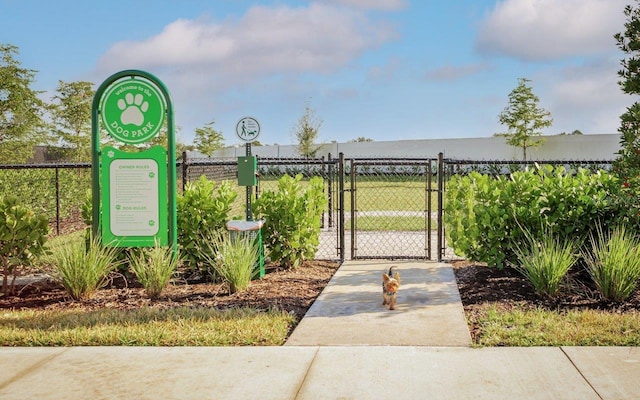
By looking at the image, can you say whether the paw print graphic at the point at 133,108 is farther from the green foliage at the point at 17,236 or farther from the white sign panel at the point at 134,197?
the green foliage at the point at 17,236

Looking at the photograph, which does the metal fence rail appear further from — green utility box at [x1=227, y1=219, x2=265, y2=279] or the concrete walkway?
the concrete walkway

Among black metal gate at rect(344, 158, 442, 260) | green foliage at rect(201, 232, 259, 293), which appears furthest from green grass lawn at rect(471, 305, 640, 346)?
black metal gate at rect(344, 158, 442, 260)

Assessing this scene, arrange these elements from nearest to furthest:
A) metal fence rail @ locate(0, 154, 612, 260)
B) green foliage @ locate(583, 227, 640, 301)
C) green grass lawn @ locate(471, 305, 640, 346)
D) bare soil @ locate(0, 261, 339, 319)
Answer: green grass lawn @ locate(471, 305, 640, 346) → green foliage @ locate(583, 227, 640, 301) → bare soil @ locate(0, 261, 339, 319) → metal fence rail @ locate(0, 154, 612, 260)

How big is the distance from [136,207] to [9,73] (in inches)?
809

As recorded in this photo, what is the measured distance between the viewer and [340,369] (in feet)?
16.3

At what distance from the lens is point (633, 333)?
19.5 ft

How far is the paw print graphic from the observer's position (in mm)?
8625

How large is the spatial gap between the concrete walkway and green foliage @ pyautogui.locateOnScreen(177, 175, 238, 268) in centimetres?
296

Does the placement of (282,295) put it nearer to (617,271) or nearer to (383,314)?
(383,314)

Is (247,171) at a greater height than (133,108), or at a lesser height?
lesser

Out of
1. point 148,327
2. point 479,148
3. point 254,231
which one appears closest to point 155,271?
point 254,231

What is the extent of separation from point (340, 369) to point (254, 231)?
3863 mm

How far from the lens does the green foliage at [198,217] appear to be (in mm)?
8828

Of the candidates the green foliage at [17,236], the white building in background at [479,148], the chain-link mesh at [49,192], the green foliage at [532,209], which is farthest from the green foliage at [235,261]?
the white building in background at [479,148]
